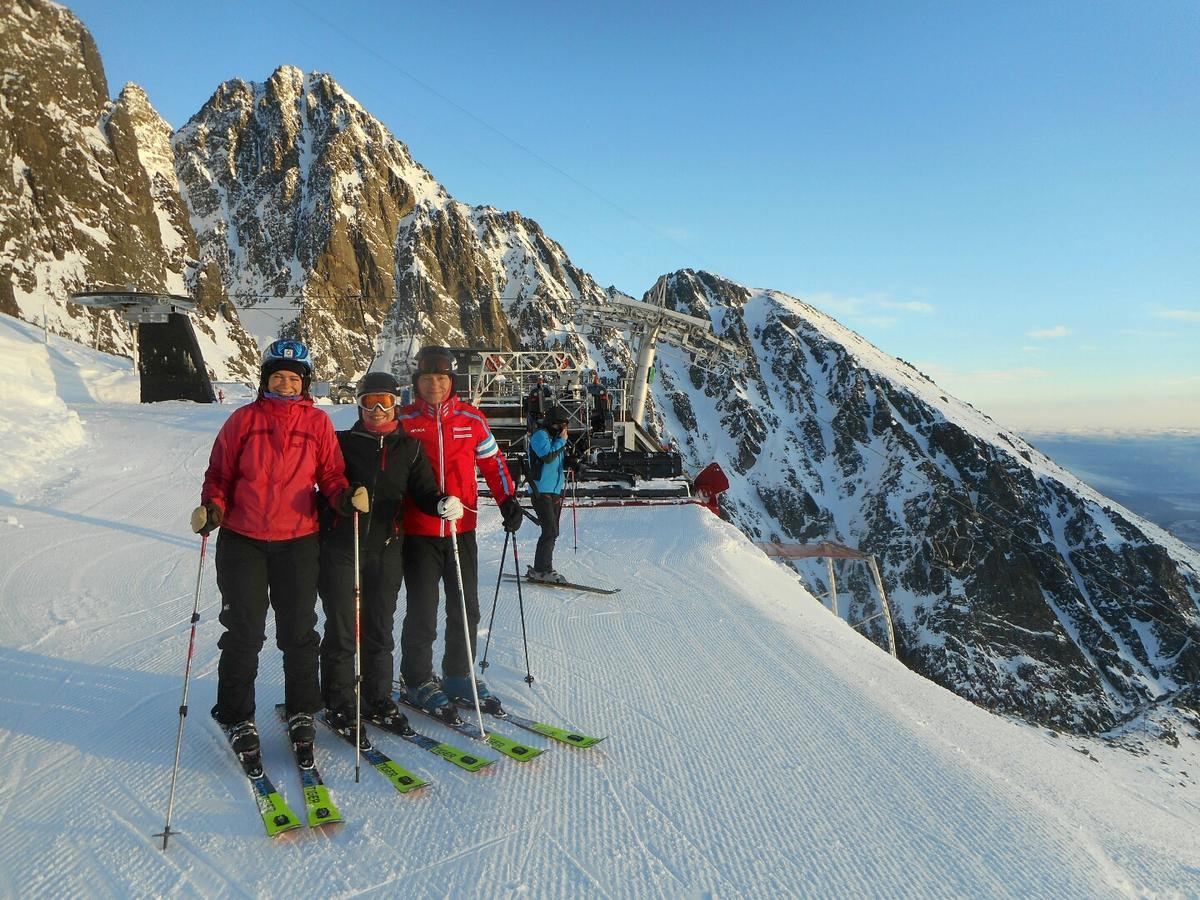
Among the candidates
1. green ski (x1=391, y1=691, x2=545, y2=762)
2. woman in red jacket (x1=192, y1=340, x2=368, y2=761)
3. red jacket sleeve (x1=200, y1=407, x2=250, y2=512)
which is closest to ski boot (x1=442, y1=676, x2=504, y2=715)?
green ski (x1=391, y1=691, x2=545, y2=762)

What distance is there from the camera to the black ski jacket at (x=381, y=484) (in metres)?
3.65

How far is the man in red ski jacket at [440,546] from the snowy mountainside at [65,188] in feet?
227

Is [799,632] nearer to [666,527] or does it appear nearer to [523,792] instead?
[523,792]

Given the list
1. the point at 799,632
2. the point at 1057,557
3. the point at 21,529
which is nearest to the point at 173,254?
the point at 21,529

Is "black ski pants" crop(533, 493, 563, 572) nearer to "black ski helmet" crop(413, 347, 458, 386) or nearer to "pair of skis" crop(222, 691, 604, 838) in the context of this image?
"pair of skis" crop(222, 691, 604, 838)

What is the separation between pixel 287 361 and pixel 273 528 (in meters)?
0.84

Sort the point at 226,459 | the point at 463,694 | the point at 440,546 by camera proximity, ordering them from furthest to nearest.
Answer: the point at 463,694 → the point at 440,546 → the point at 226,459

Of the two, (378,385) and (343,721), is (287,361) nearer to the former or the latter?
(378,385)

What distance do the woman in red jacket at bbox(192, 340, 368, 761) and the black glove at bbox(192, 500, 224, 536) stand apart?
2 centimetres

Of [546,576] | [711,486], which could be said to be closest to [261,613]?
[546,576]

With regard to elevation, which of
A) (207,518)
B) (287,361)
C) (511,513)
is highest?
Answer: (287,361)

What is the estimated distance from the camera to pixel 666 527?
37.5 feet

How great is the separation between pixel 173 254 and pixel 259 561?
110230mm

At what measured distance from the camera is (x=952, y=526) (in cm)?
12431
